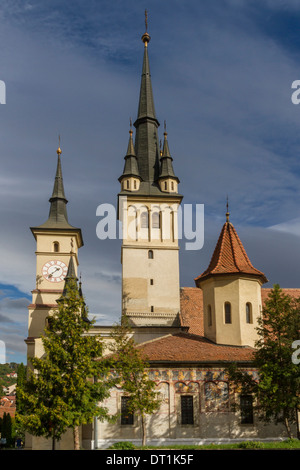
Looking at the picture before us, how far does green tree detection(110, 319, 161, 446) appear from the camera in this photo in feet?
105

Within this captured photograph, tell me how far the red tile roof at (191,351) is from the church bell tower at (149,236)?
966 cm

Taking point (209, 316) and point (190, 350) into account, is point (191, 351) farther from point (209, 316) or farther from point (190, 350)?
point (209, 316)

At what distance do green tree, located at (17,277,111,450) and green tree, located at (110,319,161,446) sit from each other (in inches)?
48.6

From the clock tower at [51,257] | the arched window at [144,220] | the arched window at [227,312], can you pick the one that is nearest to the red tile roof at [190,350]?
the arched window at [227,312]

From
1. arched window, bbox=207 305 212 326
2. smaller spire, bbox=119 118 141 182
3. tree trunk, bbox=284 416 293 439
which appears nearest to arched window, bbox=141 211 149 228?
smaller spire, bbox=119 118 141 182

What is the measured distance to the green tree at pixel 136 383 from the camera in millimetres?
32000

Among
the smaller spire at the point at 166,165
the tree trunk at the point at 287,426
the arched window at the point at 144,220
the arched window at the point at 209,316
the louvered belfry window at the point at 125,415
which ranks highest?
the smaller spire at the point at 166,165

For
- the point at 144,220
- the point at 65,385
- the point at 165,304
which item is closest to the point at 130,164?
the point at 144,220

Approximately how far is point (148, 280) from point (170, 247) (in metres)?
3.57

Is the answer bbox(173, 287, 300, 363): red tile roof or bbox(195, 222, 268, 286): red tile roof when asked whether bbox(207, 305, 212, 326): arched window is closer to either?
bbox(173, 287, 300, 363): red tile roof

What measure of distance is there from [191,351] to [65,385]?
911 cm

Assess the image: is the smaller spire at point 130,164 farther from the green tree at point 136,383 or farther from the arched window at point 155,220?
the green tree at point 136,383

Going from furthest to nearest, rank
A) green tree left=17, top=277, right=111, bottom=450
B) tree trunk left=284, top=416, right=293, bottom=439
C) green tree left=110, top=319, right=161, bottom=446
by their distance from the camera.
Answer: green tree left=110, top=319, right=161, bottom=446 < tree trunk left=284, top=416, right=293, bottom=439 < green tree left=17, top=277, right=111, bottom=450
